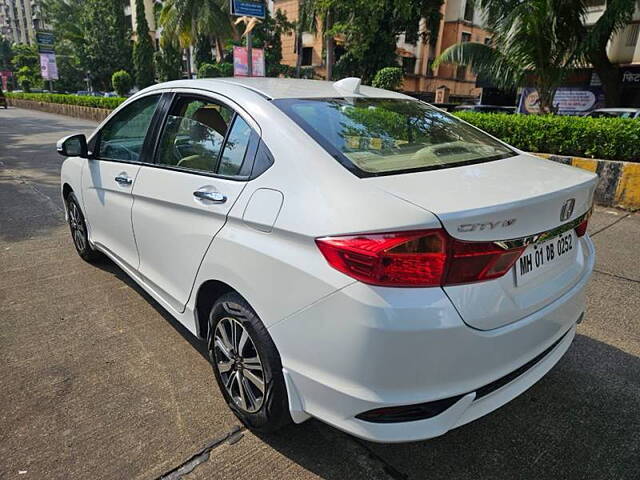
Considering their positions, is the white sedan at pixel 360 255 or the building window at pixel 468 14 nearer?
the white sedan at pixel 360 255

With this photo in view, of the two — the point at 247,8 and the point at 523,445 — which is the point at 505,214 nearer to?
the point at 523,445

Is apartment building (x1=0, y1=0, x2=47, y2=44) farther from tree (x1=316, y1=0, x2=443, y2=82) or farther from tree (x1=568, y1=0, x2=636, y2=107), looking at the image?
tree (x1=568, y1=0, x2=636, y2=107)

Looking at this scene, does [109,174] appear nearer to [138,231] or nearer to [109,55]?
[138,231]

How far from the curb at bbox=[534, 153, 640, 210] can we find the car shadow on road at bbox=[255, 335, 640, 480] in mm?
Result: 4370

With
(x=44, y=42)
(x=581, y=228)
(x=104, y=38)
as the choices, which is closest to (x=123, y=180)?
(x=581, y=228)

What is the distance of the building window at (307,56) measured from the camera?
3509 centimetres

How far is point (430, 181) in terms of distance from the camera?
6.10 feet

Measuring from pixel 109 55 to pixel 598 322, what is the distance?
48.7 m

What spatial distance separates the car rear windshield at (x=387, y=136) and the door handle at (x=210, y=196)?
50 cm

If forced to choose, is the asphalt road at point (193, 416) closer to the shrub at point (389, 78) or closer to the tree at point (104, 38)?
the shrub at point (389, 78)

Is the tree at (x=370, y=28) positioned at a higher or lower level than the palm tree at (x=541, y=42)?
higher

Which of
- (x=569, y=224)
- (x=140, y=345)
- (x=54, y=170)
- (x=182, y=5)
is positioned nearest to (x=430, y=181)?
(x=569, y=224)

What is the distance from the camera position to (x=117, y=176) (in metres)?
3.16

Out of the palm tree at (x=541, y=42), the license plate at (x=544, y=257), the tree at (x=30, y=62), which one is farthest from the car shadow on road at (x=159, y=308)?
the tree at (x=30, y=62)
